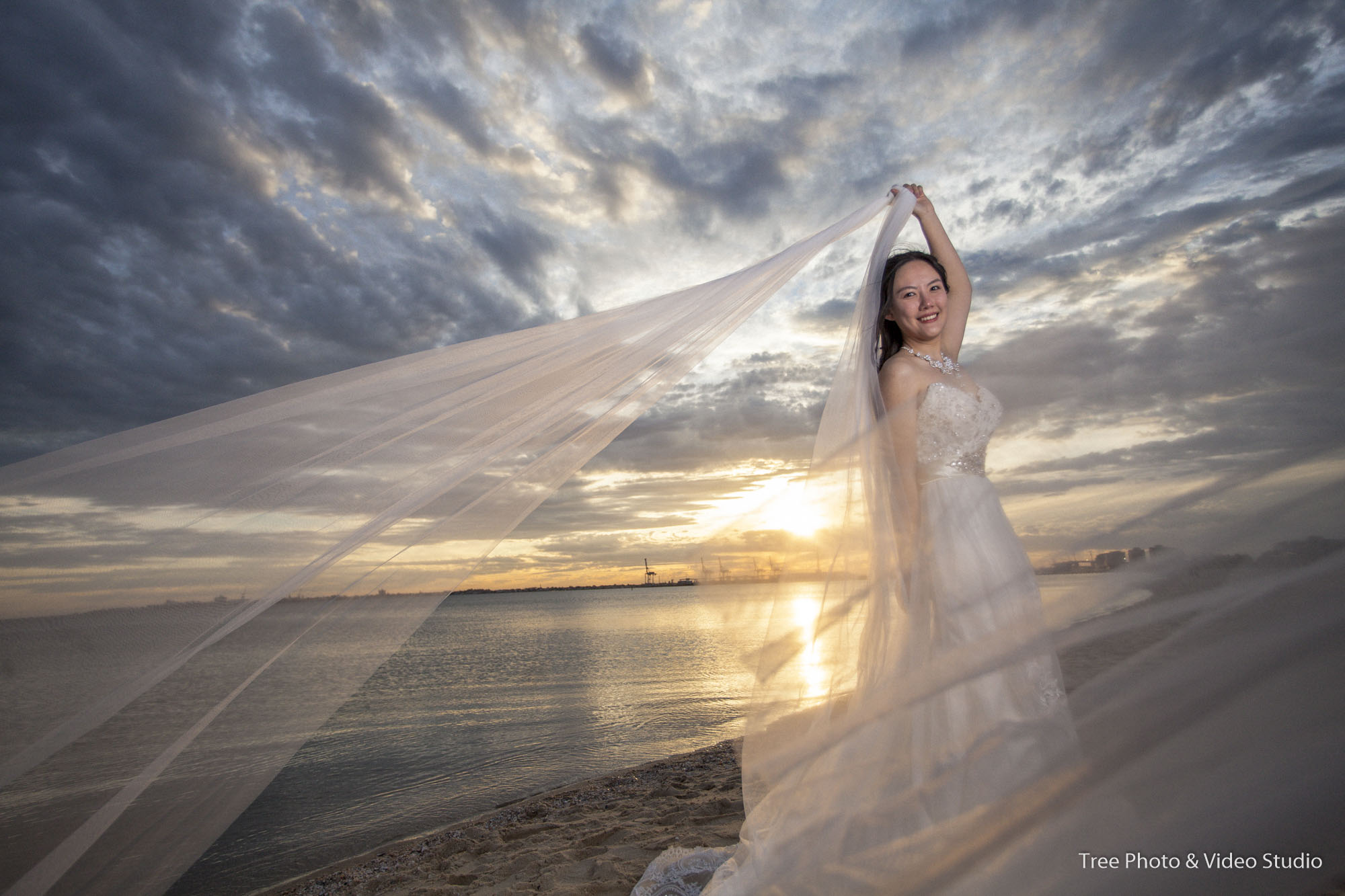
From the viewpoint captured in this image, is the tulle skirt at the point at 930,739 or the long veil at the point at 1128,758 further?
the tulle skirt at the point at 930,739

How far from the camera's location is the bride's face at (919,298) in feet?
9.32

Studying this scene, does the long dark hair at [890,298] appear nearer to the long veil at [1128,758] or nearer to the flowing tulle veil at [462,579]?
the flowing tulle veil at [462,579]

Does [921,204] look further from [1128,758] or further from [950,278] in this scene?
[1128,758]

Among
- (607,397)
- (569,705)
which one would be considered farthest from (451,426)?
(569,705)

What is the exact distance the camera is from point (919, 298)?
9.32 ft

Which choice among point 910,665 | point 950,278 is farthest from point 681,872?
point 950,278

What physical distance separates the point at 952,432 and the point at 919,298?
66 centimetres

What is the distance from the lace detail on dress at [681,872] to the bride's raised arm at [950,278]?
261 centimetres

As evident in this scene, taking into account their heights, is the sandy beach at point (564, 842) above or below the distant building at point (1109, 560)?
below

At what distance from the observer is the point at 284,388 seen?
7.98 feet

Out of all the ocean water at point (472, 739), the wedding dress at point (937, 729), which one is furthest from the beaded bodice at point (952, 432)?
the ocean water at point (472, 739)

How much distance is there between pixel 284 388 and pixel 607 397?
1281 mm

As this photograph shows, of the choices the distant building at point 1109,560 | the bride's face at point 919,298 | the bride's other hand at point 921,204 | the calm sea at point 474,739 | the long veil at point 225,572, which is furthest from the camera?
the calm sea at point 474,739

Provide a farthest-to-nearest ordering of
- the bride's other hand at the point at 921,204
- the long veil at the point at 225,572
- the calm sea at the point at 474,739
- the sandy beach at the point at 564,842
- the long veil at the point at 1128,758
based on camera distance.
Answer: the calm sea at the point at 474,739
the sandy beach at the point at 564,842
the bride's other hand at the point at 921,204
the long veil at the point at 225,572
the long veil at the point at 1128,758
